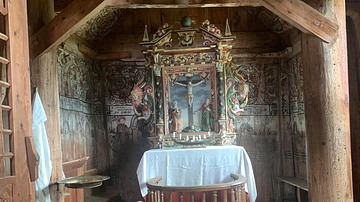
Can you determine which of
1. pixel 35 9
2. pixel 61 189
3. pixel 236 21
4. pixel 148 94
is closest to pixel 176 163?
pixel 148 94

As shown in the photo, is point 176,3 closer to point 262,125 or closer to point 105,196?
point 262,125

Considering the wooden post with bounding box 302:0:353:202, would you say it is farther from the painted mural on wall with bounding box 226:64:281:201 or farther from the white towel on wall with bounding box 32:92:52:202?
the painted mural on wall with bounding box 226:64:281:201

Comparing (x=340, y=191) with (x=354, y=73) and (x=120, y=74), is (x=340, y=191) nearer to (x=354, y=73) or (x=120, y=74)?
(x=354, y=73)

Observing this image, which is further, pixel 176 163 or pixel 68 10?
pixel 176 163

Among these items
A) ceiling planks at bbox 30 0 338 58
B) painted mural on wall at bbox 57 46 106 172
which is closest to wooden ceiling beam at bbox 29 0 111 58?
ceiling planks at bbox 30 0 338 58

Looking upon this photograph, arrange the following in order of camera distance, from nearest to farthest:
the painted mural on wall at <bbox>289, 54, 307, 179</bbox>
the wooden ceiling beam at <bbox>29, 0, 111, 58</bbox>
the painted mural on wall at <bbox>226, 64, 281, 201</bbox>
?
1. the wooden ceiling beam at <bbox>29, 0, 111, 58</bbox>
2. the painted mural on wall at <bbox>289, 54, 307, 179</bbox>
3. the painted mural on wall at <bbox>226, 64, 281, 201</bbox>

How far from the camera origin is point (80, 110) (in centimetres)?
582

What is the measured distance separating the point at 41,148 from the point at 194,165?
2157 millimetres

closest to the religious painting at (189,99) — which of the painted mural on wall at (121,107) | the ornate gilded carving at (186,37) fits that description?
the ornate gilded carving at (186,37)

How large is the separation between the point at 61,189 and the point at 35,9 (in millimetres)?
1864

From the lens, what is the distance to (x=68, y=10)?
3.71 meters

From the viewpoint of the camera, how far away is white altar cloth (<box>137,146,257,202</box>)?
4984 millimetres

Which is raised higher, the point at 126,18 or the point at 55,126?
the point at 126,18

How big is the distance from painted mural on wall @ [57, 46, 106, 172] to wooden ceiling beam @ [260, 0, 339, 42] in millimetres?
3079
